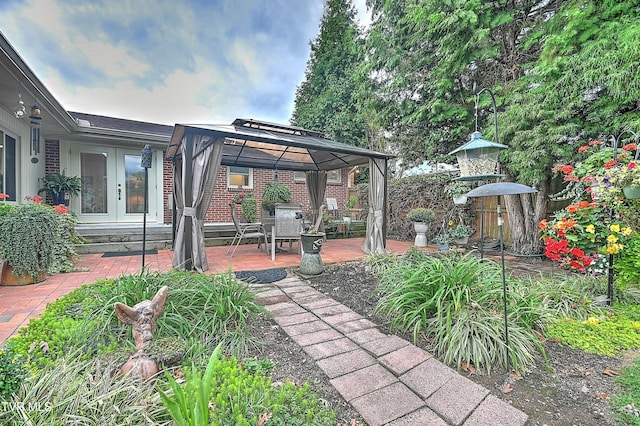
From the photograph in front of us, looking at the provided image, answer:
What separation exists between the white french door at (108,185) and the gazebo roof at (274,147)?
6.87 feet

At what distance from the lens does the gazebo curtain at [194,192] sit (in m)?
4.43

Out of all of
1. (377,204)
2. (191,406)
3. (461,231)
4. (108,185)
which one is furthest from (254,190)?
(191,406)

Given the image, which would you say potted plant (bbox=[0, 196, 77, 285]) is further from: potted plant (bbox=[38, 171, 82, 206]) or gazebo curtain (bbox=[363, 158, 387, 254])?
gazebo curtain (bbox=[363, 158, 387, 254])

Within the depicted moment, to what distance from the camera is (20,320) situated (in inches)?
102

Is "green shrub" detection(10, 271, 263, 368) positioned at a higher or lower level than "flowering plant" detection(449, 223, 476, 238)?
lower

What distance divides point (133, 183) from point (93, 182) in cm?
87

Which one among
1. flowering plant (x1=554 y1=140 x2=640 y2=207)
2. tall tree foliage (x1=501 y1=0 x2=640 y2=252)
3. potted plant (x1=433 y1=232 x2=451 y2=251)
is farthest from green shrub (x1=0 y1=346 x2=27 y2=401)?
potted plant (x1=433 y1=232 x2=451 y2=251)

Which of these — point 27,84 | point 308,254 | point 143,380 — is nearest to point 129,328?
point 143,380

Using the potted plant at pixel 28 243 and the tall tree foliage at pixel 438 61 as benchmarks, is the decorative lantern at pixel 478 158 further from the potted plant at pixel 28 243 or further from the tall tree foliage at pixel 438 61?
the potted plant at pixel 28 243

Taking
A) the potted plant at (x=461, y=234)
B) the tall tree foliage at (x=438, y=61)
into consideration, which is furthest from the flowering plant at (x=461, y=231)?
the tall tree foliage at (x=438, y=61)

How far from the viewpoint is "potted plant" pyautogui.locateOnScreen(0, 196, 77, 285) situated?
356cm

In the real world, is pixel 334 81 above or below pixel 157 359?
above

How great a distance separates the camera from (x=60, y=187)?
21.0 feet

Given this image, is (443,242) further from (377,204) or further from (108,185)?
Answer: (108,185)
